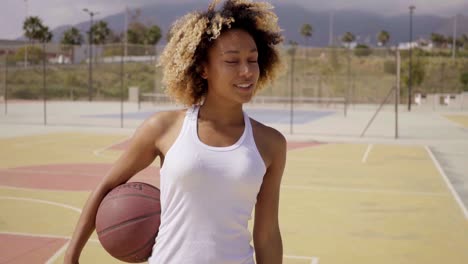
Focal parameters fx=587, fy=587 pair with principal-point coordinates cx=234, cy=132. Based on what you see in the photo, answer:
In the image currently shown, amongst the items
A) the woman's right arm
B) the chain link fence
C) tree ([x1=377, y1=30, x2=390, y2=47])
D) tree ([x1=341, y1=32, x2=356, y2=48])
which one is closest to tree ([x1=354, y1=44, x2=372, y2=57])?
the chain link fence

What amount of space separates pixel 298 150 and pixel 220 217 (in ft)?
46.1

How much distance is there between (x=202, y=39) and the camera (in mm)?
2324

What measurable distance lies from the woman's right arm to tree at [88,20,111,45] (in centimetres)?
8958

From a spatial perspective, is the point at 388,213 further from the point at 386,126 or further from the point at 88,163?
the point at 386,126

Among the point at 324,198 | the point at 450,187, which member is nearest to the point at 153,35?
the point at 450,187

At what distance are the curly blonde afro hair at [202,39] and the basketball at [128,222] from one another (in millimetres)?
468

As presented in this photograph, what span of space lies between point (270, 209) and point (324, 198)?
733 centimetres

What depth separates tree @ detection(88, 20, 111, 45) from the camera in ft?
294

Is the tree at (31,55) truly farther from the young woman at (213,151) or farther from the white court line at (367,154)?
the young woman at (213,151)

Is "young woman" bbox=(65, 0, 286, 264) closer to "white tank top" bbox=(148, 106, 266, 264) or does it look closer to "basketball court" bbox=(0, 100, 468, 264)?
"white tank top" bbox=(148, 106, 266, 264)

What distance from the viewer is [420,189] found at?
34.7ft

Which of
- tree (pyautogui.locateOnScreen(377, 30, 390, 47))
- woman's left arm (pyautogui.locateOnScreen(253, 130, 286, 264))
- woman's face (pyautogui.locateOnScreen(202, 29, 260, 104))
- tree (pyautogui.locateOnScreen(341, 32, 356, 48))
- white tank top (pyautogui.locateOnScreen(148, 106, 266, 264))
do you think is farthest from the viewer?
tree (pyautogui.locateOnScreen(341, 32, 356, 48))

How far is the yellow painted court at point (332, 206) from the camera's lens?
6629 mm

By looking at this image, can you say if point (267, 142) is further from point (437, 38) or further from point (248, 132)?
point (437, 38)
